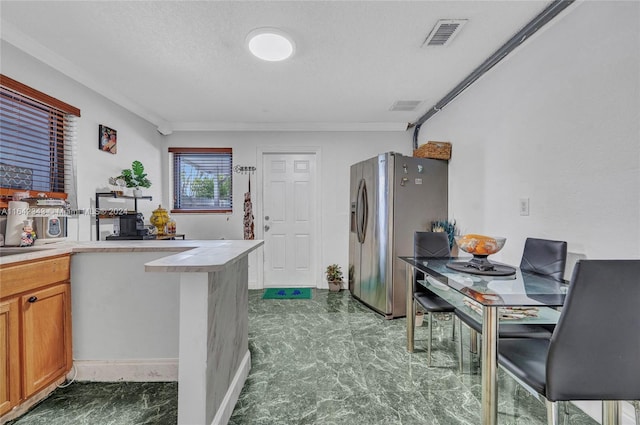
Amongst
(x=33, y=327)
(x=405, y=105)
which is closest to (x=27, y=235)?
(x=33, y=327)

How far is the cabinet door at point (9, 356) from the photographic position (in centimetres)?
147

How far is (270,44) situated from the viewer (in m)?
2.10

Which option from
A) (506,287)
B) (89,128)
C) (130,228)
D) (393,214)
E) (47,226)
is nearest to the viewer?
(506,287)

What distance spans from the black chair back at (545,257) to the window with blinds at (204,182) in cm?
361

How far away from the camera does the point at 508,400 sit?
1732mm

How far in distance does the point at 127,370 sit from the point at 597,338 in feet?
8.66

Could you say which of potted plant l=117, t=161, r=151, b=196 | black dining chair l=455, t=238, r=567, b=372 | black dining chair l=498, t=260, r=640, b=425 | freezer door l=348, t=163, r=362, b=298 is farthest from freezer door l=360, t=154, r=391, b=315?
potted plant l=117, t=161, r=151, b=196

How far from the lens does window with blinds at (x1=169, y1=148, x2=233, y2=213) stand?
13.7ft

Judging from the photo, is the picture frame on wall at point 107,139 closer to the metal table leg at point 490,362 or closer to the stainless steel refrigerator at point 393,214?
the stainless steel refrigerator at point 393,214

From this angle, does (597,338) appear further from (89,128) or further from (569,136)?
(89,128)

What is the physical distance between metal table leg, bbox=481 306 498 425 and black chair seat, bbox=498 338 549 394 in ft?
0.23

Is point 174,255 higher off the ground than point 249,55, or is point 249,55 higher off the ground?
point 249,55

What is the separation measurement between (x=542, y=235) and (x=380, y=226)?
1.54m

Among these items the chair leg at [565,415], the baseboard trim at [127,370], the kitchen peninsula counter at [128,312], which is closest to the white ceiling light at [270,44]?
the kitchen peninsula counter at [128,312]
